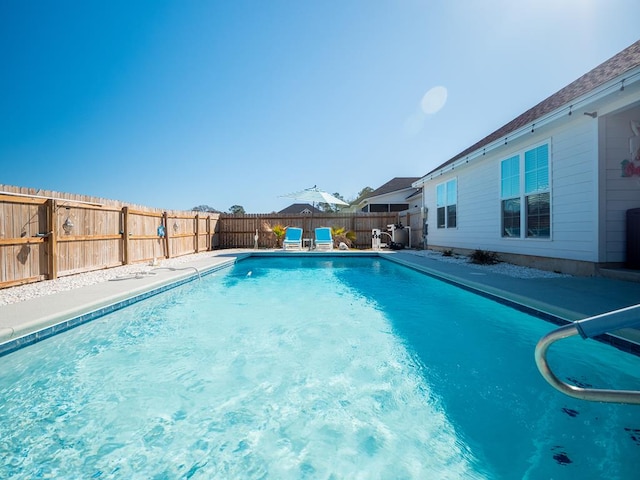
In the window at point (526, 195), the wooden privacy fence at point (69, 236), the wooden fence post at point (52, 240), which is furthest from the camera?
the window at point (526, 195)

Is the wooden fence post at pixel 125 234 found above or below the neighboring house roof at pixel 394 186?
below

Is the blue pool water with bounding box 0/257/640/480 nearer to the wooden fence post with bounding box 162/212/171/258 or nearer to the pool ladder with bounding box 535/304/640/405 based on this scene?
the pool ladder with bounding box 535/304/640/405

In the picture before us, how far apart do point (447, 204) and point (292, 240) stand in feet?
20.7

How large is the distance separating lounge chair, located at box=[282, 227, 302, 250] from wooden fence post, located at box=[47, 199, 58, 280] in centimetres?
815

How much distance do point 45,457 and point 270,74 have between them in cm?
1222

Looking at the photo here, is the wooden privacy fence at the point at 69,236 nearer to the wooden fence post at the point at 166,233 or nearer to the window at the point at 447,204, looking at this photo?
the wooden fence post at the point at 166,233

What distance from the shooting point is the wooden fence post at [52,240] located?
20.0 feet

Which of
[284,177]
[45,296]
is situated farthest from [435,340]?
[284,177]

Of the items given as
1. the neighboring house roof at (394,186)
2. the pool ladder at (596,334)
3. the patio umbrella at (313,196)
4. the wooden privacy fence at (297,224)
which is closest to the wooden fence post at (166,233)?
the wooden privacy fence at (297,224)

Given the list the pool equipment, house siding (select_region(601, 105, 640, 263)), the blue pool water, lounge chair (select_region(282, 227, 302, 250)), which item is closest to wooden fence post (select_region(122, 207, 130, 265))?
the blue pool water

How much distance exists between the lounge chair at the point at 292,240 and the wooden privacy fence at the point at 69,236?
14.9ft

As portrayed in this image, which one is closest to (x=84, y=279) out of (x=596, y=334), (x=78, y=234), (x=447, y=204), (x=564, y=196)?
(x=78, y=234)

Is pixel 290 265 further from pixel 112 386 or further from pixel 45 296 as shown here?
pixel 112 386

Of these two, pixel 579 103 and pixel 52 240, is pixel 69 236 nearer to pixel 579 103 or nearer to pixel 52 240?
pixel 52 240
